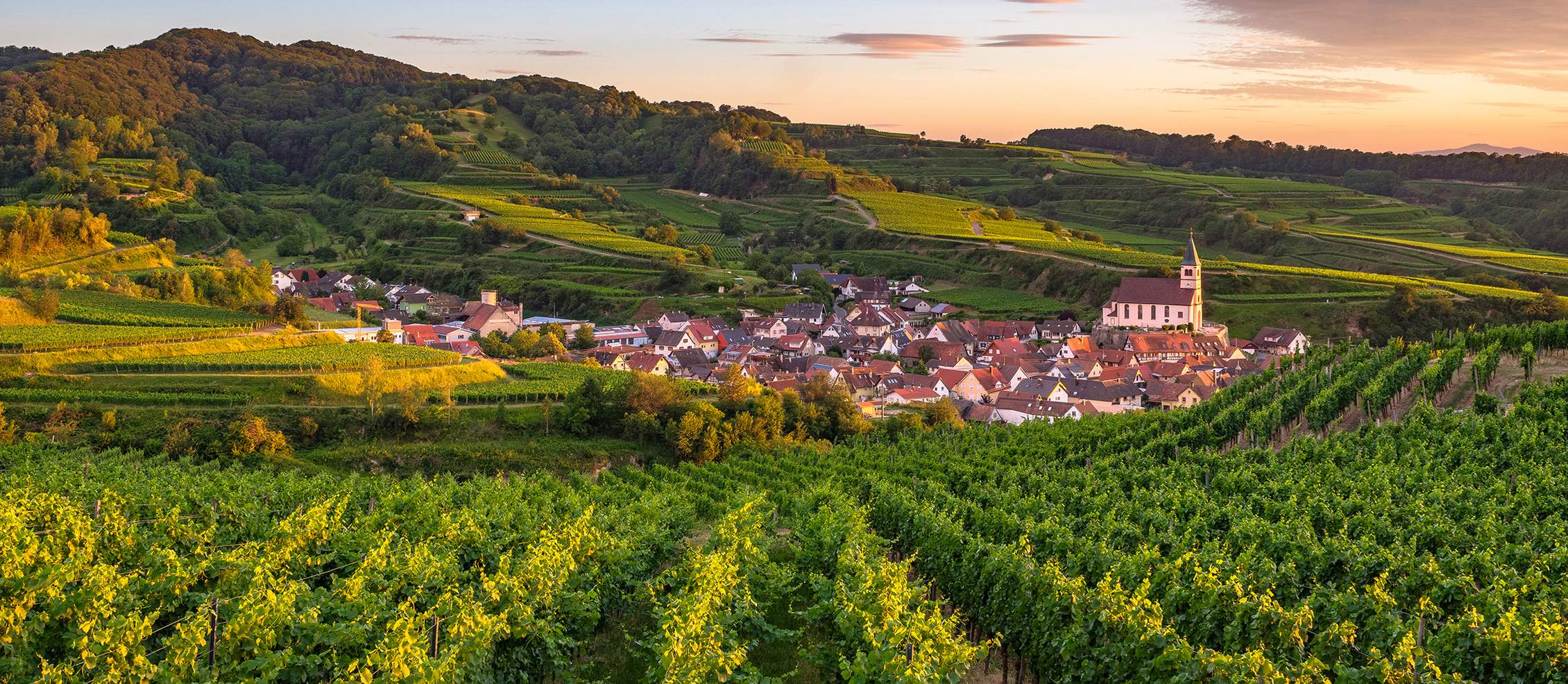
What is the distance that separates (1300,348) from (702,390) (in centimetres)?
4086

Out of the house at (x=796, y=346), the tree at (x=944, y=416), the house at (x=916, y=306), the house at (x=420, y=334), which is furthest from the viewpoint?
the house at (x=916, y=306)

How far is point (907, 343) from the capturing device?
242 feet

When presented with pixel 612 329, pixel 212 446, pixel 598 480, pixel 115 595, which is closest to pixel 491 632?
pixel 115 595

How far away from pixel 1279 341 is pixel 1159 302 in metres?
8.39

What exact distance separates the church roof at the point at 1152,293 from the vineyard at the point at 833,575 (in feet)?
168

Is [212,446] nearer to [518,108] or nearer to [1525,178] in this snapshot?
[518,108]

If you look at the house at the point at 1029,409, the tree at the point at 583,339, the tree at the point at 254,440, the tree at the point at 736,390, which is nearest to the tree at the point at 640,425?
the tree at the point at 736,390

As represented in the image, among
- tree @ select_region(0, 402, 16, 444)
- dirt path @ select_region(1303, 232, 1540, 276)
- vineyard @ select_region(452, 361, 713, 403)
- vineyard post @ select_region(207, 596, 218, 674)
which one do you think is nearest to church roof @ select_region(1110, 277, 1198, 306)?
dirt path @ select_region(1303, 232, 1540, 276)

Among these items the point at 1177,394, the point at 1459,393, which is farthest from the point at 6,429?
the point at 1177,394

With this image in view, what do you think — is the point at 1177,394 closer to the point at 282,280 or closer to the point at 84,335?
the point at 84,335

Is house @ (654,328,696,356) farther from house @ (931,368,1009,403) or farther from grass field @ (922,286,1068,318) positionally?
grass field @ (922,286,1068,318)

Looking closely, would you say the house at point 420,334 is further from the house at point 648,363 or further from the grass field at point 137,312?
the grass field at point 137,312

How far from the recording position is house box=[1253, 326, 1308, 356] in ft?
237

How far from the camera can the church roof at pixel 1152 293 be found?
78312 millimetres
